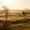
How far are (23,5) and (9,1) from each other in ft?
0.75

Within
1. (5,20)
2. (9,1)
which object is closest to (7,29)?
(5,20)

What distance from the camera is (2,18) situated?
0.56 metres

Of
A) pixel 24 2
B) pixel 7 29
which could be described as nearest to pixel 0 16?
pixel 7 29

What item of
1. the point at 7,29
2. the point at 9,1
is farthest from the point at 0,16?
the point at 9,1

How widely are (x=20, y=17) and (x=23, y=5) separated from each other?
327 mm

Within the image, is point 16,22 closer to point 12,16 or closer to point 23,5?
point 12,16

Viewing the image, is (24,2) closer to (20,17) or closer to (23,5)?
(23,5)

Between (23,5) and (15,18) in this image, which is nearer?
(15,18)

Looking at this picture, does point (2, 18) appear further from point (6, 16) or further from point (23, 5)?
point (23, 5)

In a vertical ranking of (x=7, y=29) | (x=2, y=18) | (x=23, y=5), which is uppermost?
(x=23, y=5)

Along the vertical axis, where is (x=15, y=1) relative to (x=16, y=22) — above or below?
above

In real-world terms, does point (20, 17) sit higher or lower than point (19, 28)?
higher

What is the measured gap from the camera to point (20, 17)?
568 mm

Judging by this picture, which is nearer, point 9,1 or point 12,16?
point 12,16
